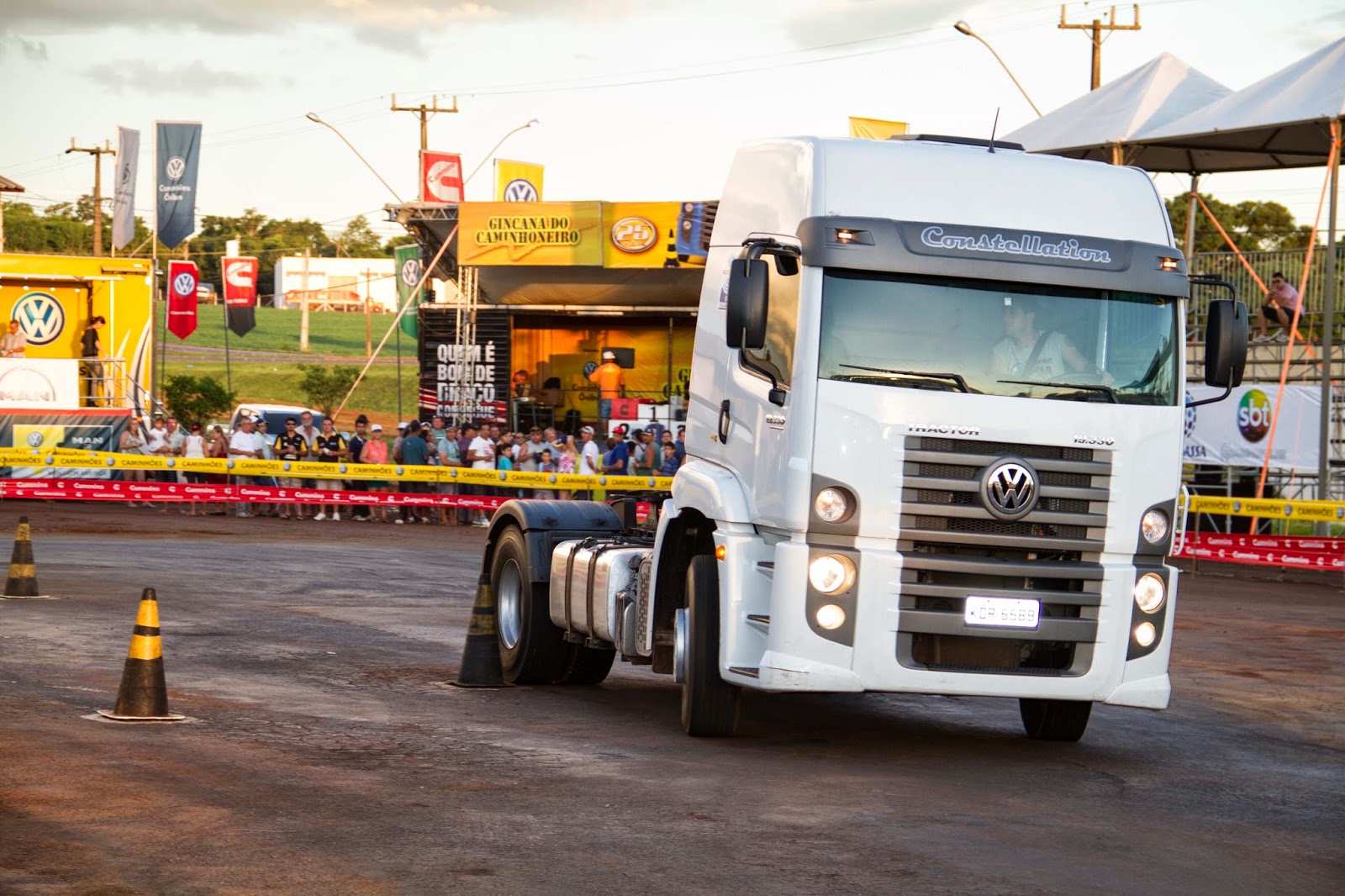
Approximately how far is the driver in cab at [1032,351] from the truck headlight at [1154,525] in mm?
783

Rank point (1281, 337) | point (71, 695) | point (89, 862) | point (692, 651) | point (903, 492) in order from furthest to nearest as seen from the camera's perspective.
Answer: point (1281, 337) → point (71, 695) → point (692, 651) → point (903, 492) → point (89, 862)

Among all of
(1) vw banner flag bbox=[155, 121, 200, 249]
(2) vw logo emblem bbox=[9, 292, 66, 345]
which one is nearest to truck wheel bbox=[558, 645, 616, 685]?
(2) vw logo emblem bbox=[9, 292, 66, 345]

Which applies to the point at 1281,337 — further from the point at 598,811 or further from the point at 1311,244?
the point at 598,811

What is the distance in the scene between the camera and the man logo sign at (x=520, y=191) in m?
46.0

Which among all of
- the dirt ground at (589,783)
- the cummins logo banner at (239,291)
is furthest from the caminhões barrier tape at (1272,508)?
the cummins logo banner at (239,291)

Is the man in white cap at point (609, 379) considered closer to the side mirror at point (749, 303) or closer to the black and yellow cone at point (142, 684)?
the black and yellow cone at point (142, 684)

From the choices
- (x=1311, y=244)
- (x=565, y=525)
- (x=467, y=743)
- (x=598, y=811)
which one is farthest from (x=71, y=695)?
(x=1311, y=244)

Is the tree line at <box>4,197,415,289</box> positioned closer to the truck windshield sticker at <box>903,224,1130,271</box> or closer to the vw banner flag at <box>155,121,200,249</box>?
the vw banner flag at <box>155,121,200,249</box>

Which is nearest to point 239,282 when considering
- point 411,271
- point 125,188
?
point 125,188

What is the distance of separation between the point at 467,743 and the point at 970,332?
361 centimetres

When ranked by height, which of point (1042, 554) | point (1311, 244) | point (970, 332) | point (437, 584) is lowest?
point (437, 584)

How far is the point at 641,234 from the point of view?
41.7m

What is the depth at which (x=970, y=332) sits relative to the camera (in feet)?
32.8

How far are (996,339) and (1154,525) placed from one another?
1.40 metres
